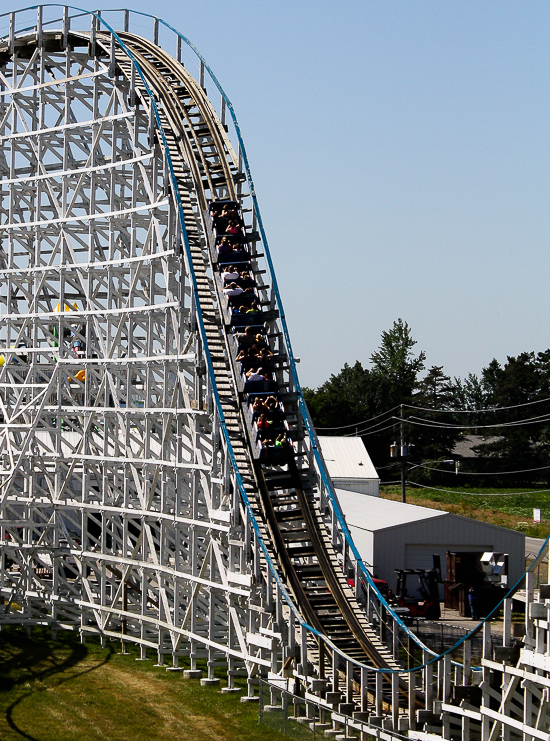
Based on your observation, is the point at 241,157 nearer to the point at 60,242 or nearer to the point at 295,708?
the point at 60,242

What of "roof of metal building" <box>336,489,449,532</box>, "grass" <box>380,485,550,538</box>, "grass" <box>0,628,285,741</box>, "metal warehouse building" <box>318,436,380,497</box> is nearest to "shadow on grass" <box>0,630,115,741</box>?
"grass" <box>0,628,285,741</box>

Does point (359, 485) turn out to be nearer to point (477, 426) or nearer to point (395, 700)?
point (395, 700)

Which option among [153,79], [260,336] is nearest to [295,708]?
[260,336]

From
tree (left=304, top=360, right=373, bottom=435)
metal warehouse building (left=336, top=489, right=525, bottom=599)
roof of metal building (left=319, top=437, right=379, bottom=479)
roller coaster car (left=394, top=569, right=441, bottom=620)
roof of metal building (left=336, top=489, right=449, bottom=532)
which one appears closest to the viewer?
roller coaster car (left=394, top=569, right=441, bottom=620)

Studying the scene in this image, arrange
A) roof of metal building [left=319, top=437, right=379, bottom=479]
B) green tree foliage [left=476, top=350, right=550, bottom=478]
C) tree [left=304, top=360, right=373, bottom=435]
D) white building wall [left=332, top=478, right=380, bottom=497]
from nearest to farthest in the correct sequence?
1. white building wall [left=332, top=478, right=380, bottom=497]
2. roof of metal building [left=319, top=437, right=379, bottom=479]
3. green tree foliage [left=476, top=350, right=550, bottom=478]
4. tree [left=304, top=360, right=373, bottom=435]

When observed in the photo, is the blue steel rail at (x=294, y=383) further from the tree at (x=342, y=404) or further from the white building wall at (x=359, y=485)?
the tree at (x=342, y=404)

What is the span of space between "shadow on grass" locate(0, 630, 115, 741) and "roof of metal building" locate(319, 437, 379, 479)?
64.8 ft

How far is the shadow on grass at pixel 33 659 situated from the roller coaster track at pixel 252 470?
14.2ft

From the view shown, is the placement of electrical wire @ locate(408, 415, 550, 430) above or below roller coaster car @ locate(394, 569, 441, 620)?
above

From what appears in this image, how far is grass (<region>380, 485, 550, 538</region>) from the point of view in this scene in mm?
51781

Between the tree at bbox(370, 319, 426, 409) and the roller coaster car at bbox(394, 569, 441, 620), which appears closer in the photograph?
the roller coaster car at bbox(394, 569, 441, 620)

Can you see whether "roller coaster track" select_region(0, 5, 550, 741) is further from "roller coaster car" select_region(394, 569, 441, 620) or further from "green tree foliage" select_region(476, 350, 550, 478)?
"green tree foliage" select_region(476, 350, 550, 478)

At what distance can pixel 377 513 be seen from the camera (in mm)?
31938

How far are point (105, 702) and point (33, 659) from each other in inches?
135
